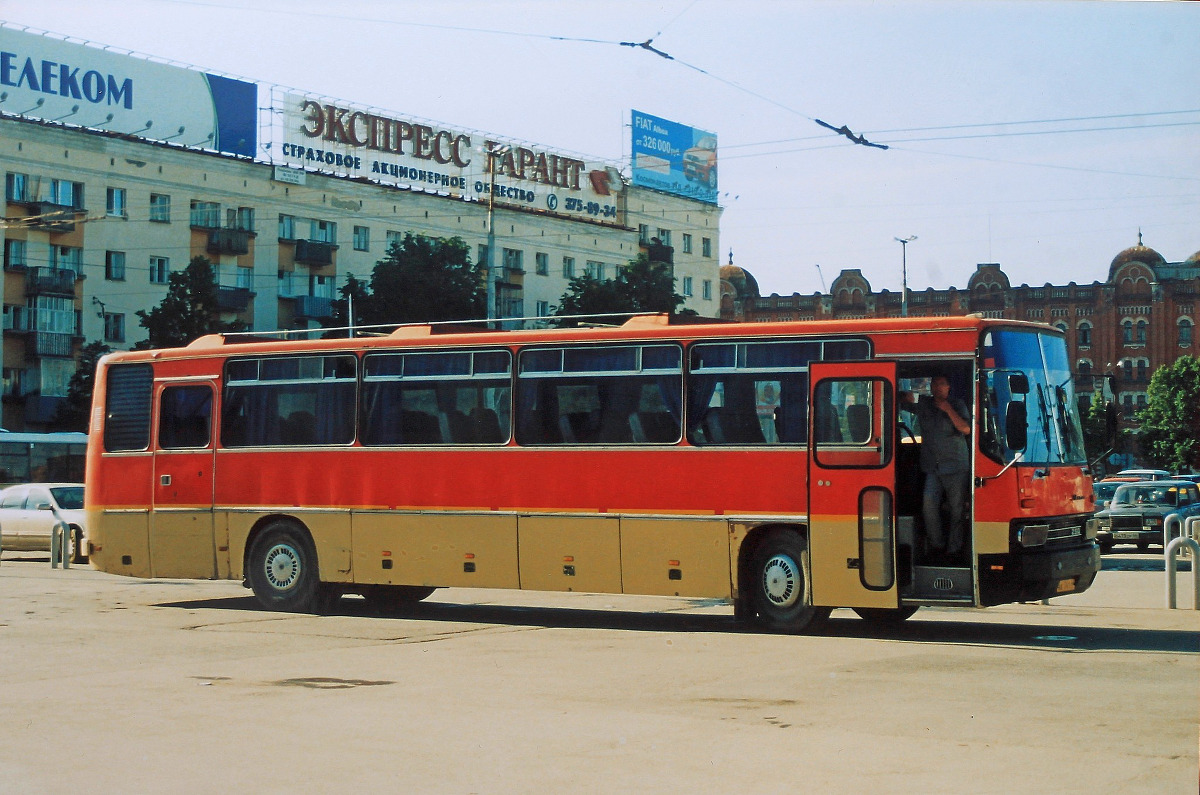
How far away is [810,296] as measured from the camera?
373 ft

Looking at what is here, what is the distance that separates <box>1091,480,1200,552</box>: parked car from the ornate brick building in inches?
2531

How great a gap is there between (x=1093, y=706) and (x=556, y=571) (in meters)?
7.08

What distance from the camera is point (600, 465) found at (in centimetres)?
1552

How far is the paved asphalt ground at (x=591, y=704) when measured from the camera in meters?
7.62

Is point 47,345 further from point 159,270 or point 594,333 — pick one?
point 594,333

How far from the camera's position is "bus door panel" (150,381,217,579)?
18031 millimetres

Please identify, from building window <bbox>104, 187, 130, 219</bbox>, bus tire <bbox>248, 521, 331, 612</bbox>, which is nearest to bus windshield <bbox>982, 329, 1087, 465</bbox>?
bus tire <bbox>248, 521, 331, 612</bbox>

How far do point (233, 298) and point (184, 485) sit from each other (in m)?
49.0

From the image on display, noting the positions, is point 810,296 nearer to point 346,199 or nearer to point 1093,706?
point 346,199

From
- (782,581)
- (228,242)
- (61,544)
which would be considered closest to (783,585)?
(782,581)

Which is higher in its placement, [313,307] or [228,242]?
[228,242]

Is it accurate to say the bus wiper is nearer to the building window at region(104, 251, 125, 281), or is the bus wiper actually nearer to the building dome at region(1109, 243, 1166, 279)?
the building window at region(104, 251, 125, 281)

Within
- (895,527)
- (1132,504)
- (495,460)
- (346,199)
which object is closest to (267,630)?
(495,460)

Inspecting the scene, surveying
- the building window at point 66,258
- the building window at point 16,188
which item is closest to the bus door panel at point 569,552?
the building window at point 16,188
